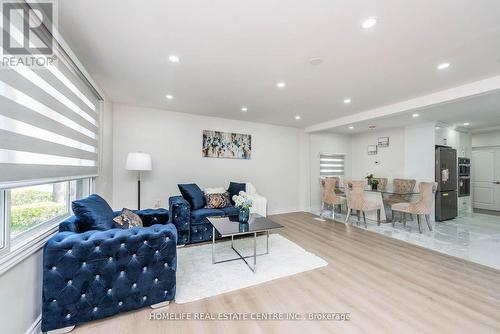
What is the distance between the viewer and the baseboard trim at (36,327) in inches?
61.2

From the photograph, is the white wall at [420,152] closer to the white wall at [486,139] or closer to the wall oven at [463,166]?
the wall oven at [463,166]

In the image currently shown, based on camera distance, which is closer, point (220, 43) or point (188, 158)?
point (220, 43)

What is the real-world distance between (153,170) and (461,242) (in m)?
6.03

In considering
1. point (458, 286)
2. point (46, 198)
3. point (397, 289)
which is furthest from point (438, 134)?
point (46, 198)

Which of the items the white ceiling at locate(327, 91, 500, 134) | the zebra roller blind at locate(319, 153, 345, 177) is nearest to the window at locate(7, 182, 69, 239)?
the white ceiling at locate(327, 91, 500, 134)

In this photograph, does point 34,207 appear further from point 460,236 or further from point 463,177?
point 463,177

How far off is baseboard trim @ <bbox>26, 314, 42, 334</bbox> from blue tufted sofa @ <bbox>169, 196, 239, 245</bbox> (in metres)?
1.80

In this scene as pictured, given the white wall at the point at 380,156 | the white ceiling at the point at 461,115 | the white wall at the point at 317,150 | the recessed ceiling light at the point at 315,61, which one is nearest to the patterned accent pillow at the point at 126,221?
the recessed ceiling light at the point at 315,61

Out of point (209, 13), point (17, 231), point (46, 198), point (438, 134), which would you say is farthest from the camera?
point (438, 134)

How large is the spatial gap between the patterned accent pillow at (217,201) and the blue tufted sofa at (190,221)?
250 mm

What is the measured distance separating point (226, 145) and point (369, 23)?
3.89 meters

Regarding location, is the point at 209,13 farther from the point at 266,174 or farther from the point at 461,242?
the point at 461,242

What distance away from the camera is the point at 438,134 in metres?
5.29

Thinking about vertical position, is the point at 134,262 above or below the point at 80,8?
below
